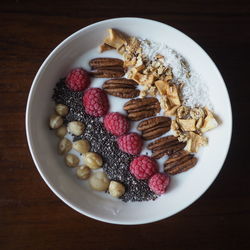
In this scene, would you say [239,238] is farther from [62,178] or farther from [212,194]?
[62,178]

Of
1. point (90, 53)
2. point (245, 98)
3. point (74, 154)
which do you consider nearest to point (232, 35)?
point (245, 98)

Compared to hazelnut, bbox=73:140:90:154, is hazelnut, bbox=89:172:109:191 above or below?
below

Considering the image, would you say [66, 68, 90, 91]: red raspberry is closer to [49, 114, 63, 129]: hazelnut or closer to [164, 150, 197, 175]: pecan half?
[49, 114, 63, 129]: hazelnut

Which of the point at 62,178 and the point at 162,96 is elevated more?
the point at 162,96

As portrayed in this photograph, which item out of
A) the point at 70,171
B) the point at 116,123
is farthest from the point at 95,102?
the point at 70,171

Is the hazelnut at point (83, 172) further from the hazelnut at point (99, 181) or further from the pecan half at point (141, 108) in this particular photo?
the pecan half at point (141, 108)

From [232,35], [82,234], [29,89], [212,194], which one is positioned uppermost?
[232,35]

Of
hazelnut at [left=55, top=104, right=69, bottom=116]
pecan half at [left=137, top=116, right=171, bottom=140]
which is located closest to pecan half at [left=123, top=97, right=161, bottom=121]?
pecan half at [left=137, top=116, right=171, bottom=140]
